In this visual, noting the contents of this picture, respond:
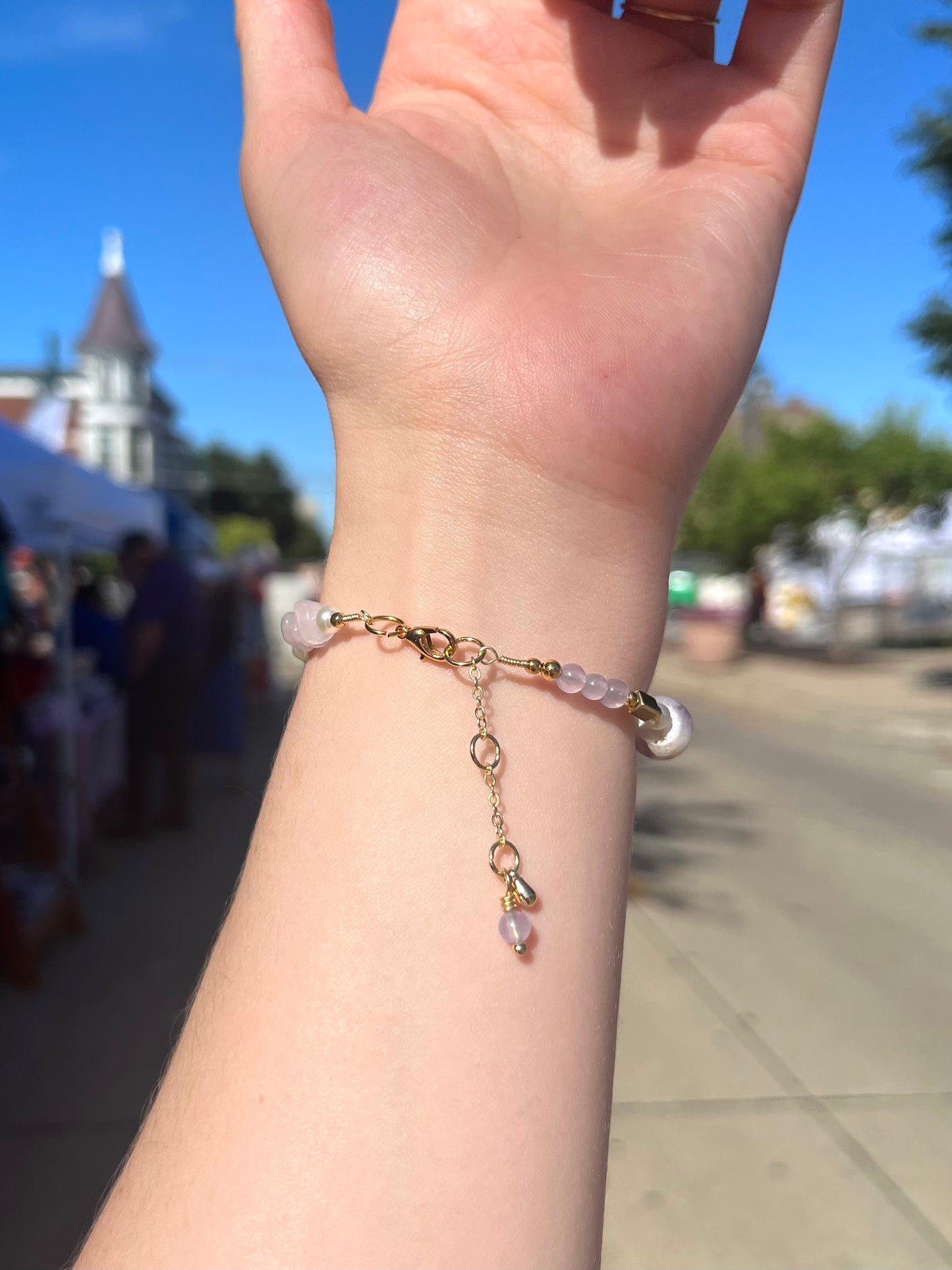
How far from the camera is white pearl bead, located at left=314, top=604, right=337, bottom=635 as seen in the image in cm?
94

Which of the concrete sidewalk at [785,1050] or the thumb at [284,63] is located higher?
the thumb at [284,63]

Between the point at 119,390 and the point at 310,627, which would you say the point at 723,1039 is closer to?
the point at 310,627

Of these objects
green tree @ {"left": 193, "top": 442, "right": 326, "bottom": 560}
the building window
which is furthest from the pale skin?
green tree @ {"left": 193, "top": 442, "right": 326, "bottom": 560}

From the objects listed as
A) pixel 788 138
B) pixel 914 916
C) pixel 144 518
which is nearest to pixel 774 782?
pixel 914 916

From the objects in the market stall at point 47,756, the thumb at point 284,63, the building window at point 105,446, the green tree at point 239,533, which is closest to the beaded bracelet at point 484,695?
the thumb at point 284,63

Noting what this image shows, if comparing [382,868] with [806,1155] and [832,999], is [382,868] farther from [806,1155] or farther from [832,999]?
[832,999]

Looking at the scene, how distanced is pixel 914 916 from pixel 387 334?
16.3ft

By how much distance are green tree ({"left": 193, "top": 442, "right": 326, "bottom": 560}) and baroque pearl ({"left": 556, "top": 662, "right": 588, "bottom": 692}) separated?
68.9 meters

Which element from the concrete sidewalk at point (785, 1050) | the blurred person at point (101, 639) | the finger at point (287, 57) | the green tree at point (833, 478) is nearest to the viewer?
the finger at point (287, 57)

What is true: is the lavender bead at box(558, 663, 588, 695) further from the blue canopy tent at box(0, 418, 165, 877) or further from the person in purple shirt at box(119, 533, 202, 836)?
the person in purple shirt at box(119, 533, 202, 836)

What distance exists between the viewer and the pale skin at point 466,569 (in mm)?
727

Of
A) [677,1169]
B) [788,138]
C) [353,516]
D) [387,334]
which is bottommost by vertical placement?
[677,1169]

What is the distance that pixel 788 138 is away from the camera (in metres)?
1.08

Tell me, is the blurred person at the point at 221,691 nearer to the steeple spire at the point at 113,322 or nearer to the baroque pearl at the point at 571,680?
the baroque pearl at the point at 571,680
